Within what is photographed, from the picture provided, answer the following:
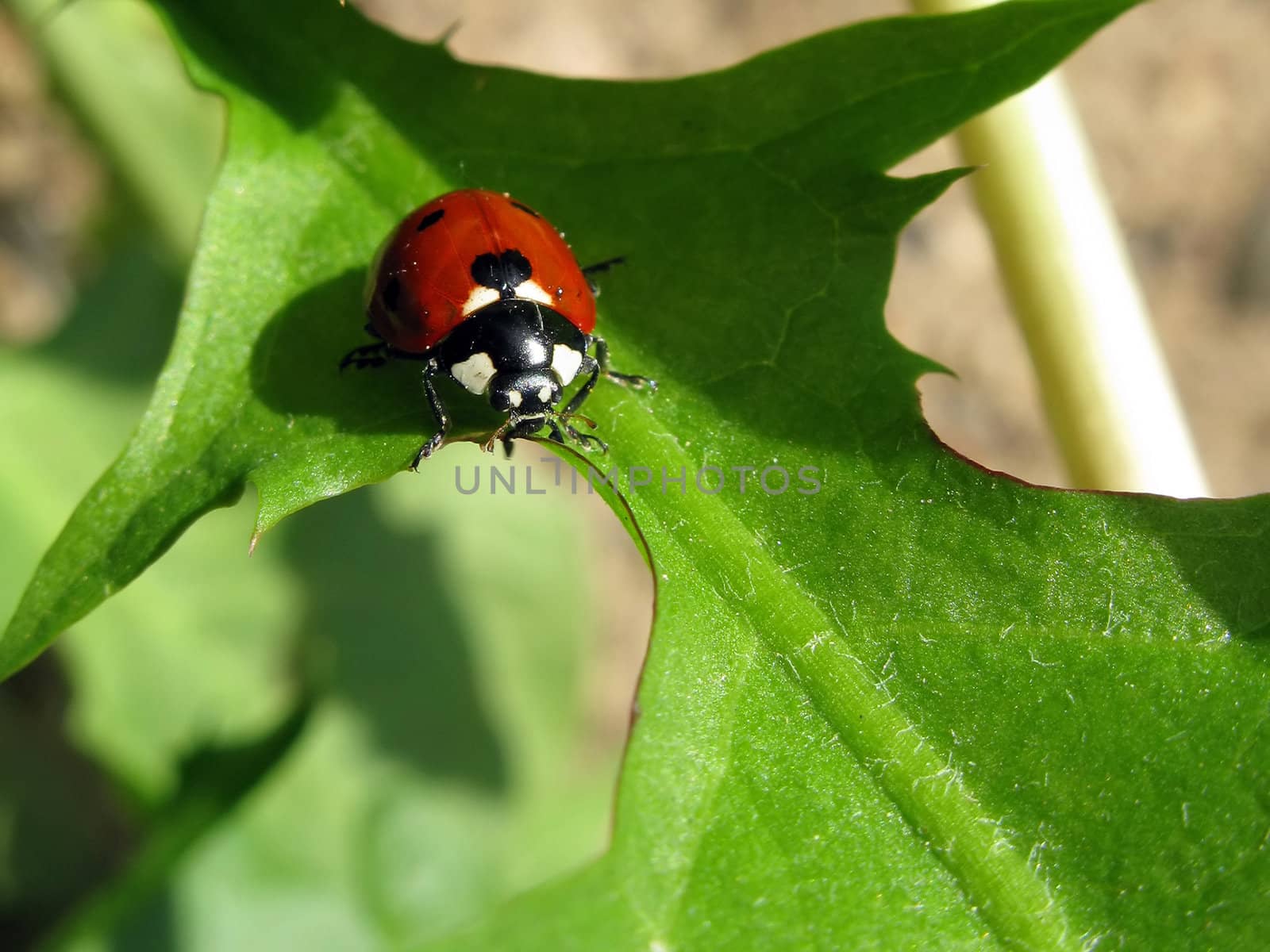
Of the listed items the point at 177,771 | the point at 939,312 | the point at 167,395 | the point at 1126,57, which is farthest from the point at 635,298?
the point at 1126,57

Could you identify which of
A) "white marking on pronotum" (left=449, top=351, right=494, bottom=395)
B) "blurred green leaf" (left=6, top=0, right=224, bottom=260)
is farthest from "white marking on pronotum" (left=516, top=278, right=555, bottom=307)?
"blurred green leaf" (left=6, top=0, right=224, bottom=260)

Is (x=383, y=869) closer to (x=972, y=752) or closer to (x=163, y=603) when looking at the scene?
(x=163, y=603)

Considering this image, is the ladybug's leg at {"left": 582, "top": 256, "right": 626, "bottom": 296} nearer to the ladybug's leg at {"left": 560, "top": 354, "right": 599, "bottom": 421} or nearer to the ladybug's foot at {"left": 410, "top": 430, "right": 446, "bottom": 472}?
the ladybug's leg at {"left": 560, "top": 354, "right": 599, "bottom": 421}

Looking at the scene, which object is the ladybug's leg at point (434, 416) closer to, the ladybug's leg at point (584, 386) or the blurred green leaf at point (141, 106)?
the ladybug's leg at point (584, 386)

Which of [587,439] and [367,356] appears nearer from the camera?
[587,439]

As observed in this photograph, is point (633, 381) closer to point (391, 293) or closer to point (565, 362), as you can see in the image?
point (565, 362)

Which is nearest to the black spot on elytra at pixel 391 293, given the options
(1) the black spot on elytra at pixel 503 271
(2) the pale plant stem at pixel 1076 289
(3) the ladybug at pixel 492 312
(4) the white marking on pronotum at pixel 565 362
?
(3) the ladybug at pixel 492 312

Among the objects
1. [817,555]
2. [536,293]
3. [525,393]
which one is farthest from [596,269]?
[817,555]
